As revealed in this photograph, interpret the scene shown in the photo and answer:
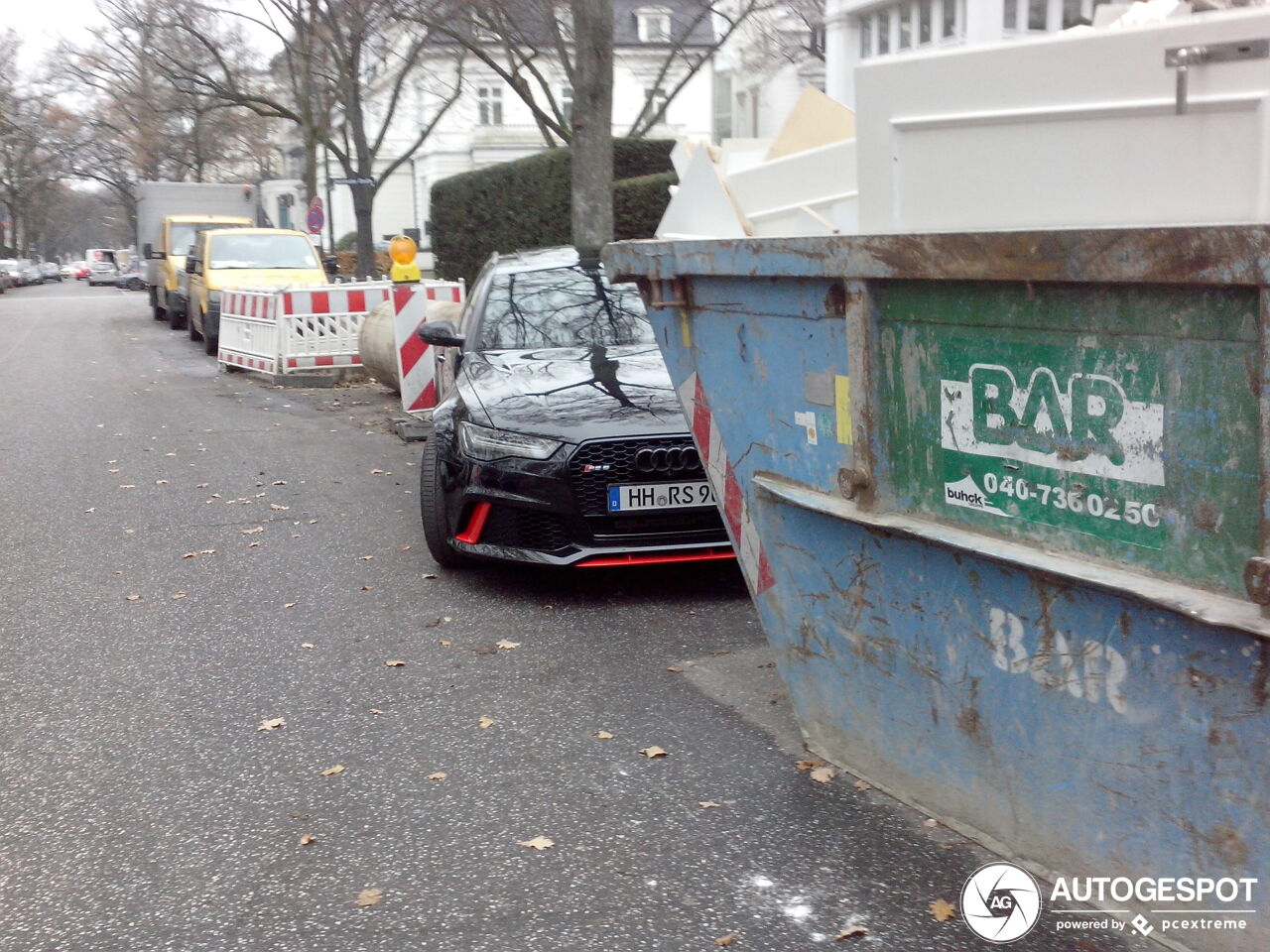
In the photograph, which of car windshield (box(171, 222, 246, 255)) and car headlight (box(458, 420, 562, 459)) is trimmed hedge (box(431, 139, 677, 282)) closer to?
car windshield (box(171, 222, 246, 255))

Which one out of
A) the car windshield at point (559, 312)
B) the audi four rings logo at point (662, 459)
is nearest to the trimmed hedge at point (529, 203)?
the car windshield at point (559, 312)

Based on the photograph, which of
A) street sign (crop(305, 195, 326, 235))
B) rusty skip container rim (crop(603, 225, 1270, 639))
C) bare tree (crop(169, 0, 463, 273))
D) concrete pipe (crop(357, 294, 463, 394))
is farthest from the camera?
street sign (crop(305, 195, 326, 235))

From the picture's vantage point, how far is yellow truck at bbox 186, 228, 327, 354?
816 inches

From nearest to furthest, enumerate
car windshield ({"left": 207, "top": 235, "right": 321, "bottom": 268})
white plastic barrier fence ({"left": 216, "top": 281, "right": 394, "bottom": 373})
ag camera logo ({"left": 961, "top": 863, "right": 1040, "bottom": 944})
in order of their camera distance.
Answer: ag camera logo ({"left": 961, "top": 863, "right": 1040, "bottom": 944}) → white plastic barrier fence ({"left": 216, "top": 281, "right": 394, "bottom": 373}) → car windshield ({"left": 207, "top": 235, "right": 321, "bottom": 268})

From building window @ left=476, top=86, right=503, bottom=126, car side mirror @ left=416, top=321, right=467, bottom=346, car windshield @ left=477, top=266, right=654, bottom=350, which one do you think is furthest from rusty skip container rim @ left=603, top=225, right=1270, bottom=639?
building window @ left=476, top=86, right=503, bottom=126

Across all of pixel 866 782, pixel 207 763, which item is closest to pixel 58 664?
pixel 207 763

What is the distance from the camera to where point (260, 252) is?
2167cm

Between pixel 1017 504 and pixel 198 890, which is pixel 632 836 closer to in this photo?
pixel 198 890

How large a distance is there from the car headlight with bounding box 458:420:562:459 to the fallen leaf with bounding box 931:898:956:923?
125 inches

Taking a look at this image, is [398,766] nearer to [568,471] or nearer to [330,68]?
[568,471]

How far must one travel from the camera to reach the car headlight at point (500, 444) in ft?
20.0

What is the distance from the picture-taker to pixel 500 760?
4.42m

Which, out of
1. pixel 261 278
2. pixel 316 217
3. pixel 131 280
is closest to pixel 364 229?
pixel 316 217

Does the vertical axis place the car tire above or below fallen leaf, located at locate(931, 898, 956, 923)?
above
